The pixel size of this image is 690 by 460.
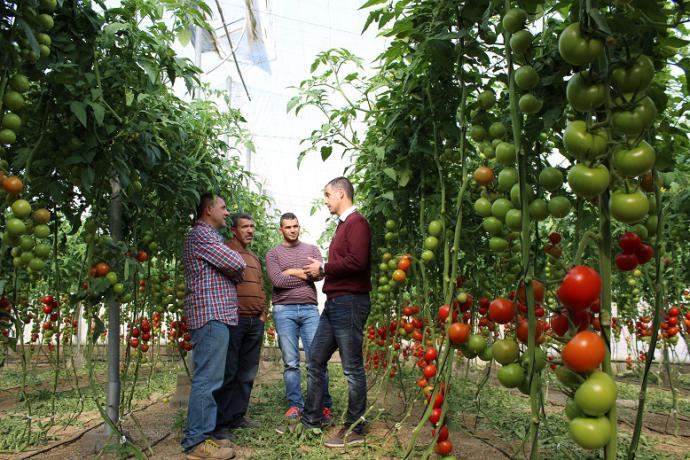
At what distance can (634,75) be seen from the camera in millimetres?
717

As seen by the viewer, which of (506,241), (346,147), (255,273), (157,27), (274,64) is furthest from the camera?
(274,64)

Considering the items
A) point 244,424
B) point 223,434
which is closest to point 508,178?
point 223,434

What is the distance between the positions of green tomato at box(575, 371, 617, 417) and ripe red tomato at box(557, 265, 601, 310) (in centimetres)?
10

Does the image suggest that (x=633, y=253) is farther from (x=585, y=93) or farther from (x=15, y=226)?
(x=15, y=226)

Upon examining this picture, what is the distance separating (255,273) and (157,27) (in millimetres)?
1842

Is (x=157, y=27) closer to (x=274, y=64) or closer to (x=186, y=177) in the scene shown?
(x=186, y=177)

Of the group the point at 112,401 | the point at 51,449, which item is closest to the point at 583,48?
the point at 112,401

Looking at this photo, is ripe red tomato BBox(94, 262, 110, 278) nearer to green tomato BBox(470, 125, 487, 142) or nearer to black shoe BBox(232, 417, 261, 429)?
black shoe BBox(232, 417, 261, 429)

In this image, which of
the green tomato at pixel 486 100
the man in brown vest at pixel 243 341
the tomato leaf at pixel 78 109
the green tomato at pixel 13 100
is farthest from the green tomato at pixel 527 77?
the man in brown vest at pixel 243 341

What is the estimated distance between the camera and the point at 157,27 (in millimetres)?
2305

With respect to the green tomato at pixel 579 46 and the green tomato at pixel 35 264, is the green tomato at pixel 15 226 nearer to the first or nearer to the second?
the green tomato at pixel 35 264

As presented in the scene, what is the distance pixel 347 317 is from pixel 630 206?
2293 mm

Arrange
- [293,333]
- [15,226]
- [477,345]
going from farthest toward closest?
[293,333]
[15,226]
[477,345]

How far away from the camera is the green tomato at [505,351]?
93cm
